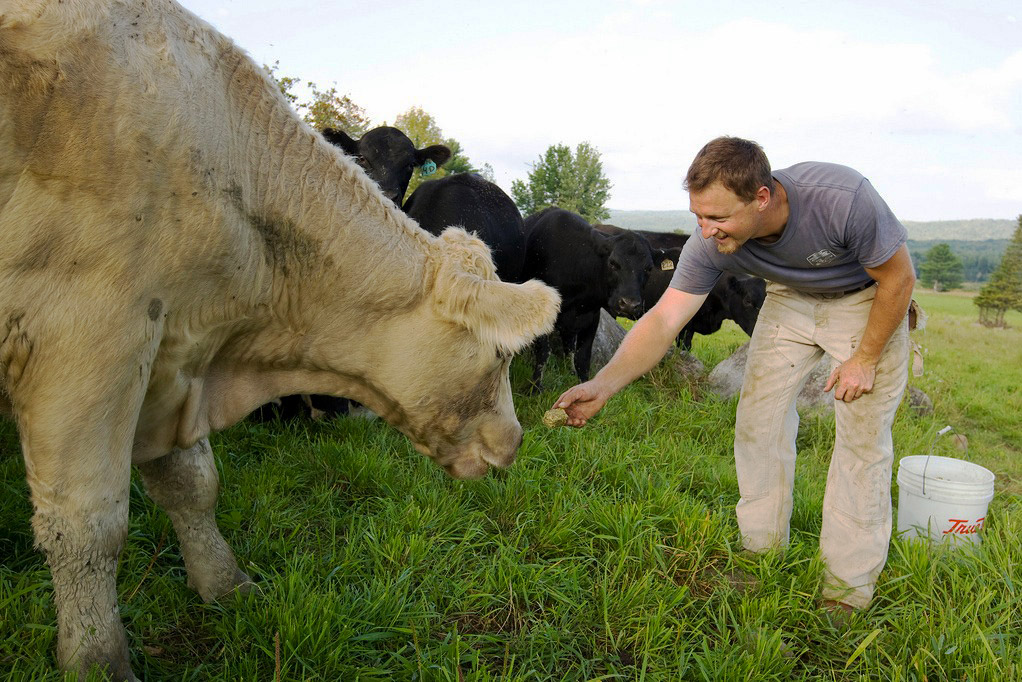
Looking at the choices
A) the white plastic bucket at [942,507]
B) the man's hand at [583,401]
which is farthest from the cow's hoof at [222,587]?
the white plastic bucket at [942,507]

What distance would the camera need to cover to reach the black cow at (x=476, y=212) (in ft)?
21.1

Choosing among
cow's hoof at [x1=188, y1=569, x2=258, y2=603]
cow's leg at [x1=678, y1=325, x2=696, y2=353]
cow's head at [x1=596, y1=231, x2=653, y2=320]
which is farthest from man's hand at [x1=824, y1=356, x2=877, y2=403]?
cow's leg at [x1=678, y1=325, x2=696, y2=353]

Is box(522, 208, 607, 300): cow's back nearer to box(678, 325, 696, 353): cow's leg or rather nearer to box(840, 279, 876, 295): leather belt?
box(678, 325, 696, 353): cow's leg

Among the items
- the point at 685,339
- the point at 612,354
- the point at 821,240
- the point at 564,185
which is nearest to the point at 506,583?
the point at 821,240

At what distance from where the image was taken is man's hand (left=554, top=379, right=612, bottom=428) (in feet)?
11.4

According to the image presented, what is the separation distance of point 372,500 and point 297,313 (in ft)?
5.23

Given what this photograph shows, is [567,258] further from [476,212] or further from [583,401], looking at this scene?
[583,401]

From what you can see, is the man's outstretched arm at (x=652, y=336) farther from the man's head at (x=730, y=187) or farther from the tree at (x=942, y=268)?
the tree at (x=942, y=268)

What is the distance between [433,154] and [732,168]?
515 centimetres

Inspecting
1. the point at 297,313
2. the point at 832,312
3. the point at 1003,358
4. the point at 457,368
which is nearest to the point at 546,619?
the point at 457,368

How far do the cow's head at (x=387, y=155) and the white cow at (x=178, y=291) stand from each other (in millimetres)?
4211

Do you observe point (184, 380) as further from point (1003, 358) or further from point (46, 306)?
point (1003, 358)

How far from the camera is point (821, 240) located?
3.24 meters

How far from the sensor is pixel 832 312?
11.6 ft
